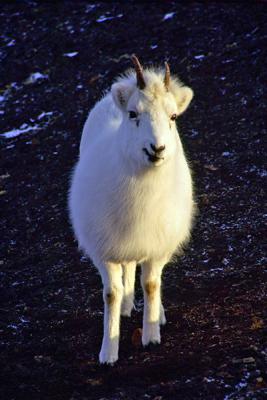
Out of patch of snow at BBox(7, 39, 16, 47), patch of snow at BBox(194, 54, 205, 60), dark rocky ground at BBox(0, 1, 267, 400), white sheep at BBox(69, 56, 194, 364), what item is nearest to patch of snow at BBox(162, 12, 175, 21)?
dark rocky ground at BBox(0, 1, 267, 400)

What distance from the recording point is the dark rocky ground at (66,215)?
5.10m

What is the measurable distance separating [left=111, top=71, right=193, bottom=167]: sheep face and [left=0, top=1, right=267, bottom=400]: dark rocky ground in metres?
1.50

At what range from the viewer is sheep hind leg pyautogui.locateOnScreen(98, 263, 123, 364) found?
5.37 meters

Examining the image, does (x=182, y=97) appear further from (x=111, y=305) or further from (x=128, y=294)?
(x=128, y=294)

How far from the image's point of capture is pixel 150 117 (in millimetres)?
4520

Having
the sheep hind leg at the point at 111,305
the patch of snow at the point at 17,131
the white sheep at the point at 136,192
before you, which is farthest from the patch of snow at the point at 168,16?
the sheep hind leg at the point at 111,305

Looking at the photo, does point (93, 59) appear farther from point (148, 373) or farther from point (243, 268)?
point (148, 373)

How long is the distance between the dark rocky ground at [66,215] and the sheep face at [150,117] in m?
1.50

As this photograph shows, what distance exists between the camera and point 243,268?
6.32 metres

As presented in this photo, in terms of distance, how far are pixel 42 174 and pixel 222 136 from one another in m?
2.33

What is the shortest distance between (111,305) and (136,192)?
0.99 meters

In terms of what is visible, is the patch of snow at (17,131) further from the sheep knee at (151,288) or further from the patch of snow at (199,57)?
the sheep knee at (151,288)

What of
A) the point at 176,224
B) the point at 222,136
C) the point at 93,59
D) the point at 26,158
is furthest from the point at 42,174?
the point at 176,224

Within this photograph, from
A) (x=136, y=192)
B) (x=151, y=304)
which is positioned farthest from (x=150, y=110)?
(x=151, y=304)
